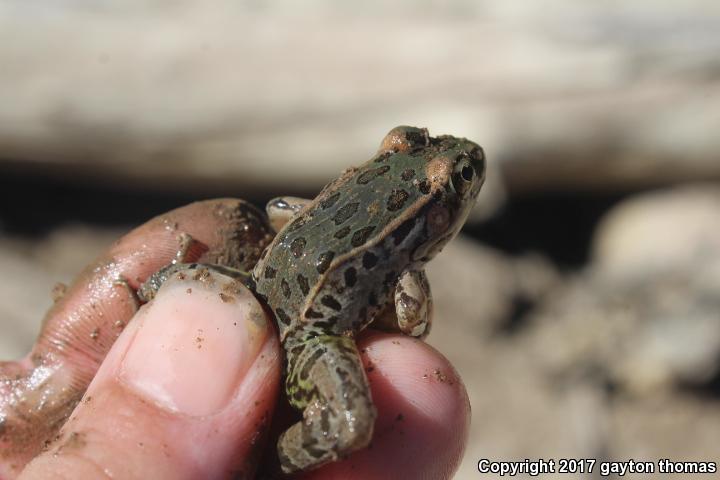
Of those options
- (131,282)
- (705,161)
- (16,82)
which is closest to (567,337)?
(705,161)

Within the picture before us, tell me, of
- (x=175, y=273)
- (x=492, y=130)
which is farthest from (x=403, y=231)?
(x=492, y=130)

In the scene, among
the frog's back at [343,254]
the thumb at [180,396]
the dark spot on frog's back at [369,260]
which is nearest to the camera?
the thumb at [180,396]

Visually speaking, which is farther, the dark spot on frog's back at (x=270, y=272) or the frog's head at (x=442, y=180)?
the frog's head at (x=442, y=180)

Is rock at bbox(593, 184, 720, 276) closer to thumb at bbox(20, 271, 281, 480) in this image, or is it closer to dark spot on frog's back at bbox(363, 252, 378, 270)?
dark spot on frog's back at bbox(363, 252, 378, 270)

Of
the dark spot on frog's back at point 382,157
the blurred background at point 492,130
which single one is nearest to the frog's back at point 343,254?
the dark spot on frog's back at point 382,157

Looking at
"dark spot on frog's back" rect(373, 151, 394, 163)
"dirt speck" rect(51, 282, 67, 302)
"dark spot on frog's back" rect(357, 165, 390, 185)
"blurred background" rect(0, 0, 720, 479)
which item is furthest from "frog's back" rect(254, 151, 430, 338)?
"blurred background" rect(0, 0, 720, 479)

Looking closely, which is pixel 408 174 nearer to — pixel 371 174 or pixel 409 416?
pixel 371 174

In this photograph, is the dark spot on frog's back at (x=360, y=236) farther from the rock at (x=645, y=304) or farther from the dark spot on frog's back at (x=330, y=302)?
the rock at (x=645, y=304)
